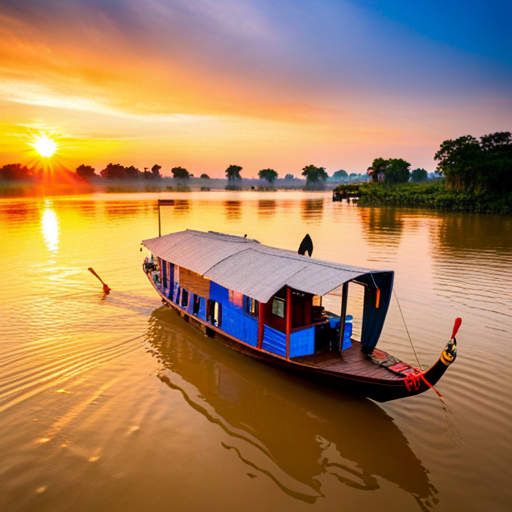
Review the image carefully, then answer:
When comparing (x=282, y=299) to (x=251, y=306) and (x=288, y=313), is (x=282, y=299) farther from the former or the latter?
(x=251, y=306)

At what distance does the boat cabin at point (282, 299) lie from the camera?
33.2 feet

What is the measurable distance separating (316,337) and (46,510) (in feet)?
24.3

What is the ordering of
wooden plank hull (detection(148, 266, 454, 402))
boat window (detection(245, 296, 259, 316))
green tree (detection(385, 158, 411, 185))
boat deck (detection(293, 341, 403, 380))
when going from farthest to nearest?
green tree (detection(385, 158, 411, 185))
boat window (detection(245, 296, 259, 316))
boat deck (detection(293, 341, 403, 380))
wooden plank hull (detection(148, 266, 454, 402))

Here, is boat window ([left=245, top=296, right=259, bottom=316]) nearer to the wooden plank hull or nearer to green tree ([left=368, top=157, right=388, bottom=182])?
the wooden plank hull

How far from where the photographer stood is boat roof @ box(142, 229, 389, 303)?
9.79 metres

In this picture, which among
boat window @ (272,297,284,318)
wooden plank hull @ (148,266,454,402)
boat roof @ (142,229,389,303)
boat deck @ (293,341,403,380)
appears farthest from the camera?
boat window @ (272,297,284,318)

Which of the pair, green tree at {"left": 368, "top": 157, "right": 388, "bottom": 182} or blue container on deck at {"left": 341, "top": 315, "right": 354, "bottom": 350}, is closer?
blue container on deck at {"left": 341, "top": 315, "right": 354, "bottom": 350}

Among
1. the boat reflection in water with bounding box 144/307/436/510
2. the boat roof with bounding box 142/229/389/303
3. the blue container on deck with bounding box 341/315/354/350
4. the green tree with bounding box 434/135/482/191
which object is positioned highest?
the green tree with bounding box 434/135/482/191

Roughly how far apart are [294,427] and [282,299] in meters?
3.45

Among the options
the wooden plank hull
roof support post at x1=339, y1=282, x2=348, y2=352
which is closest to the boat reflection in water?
the wooden plank hull

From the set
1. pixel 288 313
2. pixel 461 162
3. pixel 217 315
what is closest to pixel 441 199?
pixel 461 162

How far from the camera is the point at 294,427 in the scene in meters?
9.52

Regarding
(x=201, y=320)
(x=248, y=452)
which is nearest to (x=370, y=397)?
(x=248, y=452)

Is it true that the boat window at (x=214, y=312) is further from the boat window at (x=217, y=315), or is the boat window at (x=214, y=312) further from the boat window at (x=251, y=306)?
the boat window at (x=251, y=306)
